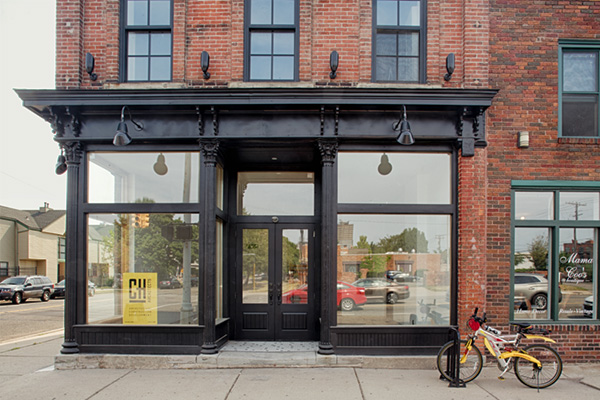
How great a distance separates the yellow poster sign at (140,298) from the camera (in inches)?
309

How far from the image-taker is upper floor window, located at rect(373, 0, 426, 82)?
320 inches

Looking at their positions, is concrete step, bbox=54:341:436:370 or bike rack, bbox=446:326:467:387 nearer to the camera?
bike rack, bbox=446:326:467:387

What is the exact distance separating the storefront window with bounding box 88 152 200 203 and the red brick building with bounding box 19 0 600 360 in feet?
0.10

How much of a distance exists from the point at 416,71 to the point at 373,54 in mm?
925

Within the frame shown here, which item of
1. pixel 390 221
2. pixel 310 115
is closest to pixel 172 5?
pixel 310 115

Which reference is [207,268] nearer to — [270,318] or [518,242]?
[270,318]

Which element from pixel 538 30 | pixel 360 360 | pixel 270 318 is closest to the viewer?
pixel 360 360

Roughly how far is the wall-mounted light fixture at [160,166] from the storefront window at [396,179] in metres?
3.43

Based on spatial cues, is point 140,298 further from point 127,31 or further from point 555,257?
point 555,257

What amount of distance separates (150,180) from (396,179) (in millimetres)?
4822

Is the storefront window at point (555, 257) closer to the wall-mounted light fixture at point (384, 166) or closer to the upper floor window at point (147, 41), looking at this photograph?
the wall-mounted light fixture at point (384, 166)

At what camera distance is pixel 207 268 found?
7734 mm

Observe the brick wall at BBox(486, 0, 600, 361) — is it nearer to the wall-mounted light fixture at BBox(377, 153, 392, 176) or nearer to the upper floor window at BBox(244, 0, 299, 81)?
the wall-mounted light fixture at BBox(377, 153, 392, 176)

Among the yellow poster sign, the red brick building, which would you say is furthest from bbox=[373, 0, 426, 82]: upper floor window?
the yellow poster sign
